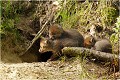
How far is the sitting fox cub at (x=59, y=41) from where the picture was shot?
4789 millimetres

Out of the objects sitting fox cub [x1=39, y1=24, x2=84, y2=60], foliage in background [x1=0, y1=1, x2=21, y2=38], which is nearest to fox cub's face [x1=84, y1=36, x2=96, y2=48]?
sitting fox cub [x1=39, y1=24, x2=84, y2=60]

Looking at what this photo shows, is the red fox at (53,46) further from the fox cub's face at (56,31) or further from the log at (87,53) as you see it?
the log at (87,53)

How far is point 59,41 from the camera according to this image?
4.83 m

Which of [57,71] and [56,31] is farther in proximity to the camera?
[56,31]

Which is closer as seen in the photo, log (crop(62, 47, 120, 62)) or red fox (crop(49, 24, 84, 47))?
log (crop(62, 47, 120, 62))

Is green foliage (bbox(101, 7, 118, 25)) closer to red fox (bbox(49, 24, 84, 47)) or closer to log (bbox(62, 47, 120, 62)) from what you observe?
red fox (bbox(49, 24, 84, 47))

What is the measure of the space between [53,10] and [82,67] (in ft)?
6.27

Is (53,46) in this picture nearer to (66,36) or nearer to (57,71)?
(66,36)

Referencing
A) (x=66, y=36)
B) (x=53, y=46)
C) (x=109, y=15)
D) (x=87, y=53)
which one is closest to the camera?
(x=87, y=53)

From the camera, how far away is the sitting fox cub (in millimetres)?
4789

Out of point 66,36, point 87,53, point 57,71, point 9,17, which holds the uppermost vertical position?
point 9,17

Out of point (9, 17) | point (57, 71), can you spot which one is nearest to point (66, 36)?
point (57, 71)

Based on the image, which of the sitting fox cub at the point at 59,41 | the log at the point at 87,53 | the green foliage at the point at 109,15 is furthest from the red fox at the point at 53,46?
the green foliage at the point at 109,15

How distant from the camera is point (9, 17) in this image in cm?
589
